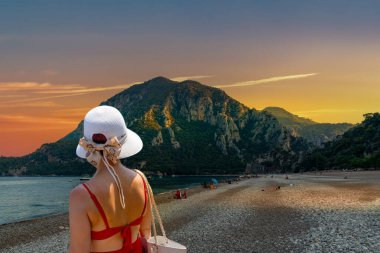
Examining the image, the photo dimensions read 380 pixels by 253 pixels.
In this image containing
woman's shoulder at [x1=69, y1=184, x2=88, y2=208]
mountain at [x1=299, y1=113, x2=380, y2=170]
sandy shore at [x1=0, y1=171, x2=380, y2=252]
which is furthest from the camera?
mountain at [x1=299, y1=113, x2=380, y2=170]

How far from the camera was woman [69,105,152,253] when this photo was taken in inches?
120

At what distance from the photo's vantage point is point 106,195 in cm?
318

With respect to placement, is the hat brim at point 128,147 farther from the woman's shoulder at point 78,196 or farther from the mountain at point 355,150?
the mountain at point 355,150

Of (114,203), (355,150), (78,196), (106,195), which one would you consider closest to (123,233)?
(114,203)

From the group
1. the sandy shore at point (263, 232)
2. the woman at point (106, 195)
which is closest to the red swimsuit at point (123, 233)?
the woman at point (106, 195)

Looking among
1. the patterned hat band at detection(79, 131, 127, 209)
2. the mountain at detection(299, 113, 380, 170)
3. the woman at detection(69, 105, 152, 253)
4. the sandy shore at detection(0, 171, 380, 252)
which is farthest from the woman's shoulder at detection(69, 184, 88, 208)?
the mountain at detection(299, 113, 380, 170)

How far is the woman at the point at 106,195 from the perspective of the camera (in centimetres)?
305

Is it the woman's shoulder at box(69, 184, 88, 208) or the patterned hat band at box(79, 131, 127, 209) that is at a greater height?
the patterned hat band at box(79, 131, 127, 209)

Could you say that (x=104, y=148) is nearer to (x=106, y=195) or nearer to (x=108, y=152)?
(x=108, y=152)

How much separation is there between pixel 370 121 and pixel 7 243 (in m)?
179

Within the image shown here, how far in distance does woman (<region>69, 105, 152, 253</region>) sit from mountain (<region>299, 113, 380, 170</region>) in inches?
4975

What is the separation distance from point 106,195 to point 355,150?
163 m

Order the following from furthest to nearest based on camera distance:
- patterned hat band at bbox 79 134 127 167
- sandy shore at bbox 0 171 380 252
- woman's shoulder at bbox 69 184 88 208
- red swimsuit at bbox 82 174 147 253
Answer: sandy shore at bbox 0 171 380 252 → patterned hat band at bbox 79 134 127 167 → red swimsuit at bbox 82 174 147 253 → woman's shoulder at bbox 69 184 88 208

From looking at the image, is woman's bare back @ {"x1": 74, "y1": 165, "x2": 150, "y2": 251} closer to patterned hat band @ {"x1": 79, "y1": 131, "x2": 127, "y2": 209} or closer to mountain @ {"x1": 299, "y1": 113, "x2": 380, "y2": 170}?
patterned hat band @ {"x1": 79, "y1": 131, "x2": 127, "y2": 209}
